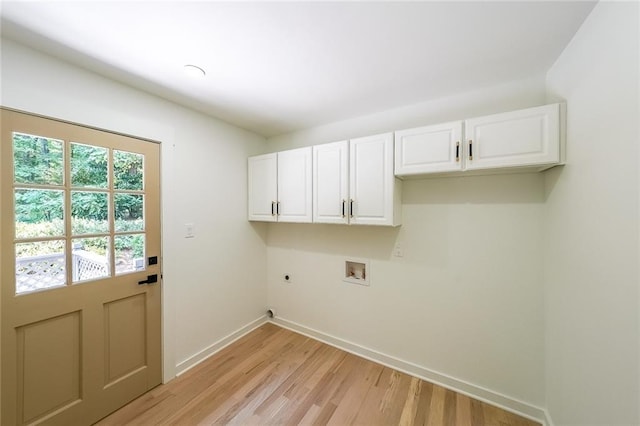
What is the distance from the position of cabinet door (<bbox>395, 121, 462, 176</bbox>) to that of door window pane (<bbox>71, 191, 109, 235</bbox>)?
2239 millimetres

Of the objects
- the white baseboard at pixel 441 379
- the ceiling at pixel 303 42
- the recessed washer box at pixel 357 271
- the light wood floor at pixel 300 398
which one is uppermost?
the ceiling at pixel 303 42

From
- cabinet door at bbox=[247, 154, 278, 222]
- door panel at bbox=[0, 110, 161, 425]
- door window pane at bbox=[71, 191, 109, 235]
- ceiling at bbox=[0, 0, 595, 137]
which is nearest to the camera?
ceiling at bbox=[0, 0, 595, 137]

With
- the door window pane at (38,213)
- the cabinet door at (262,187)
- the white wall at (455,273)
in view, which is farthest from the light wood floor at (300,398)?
the cabinet door at (262,187)

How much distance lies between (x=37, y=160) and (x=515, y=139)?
2.98m

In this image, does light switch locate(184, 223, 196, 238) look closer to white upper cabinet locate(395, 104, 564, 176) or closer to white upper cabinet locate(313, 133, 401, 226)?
white upper cabinet locate(313, 133, 401, 226)

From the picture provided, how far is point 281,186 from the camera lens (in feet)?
8.20

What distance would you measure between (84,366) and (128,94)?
6.52 feet

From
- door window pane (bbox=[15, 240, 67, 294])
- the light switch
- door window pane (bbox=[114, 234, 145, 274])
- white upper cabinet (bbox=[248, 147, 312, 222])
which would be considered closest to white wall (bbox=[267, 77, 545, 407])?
white upper cabinet (bbox=[248, 147, 312, 222])

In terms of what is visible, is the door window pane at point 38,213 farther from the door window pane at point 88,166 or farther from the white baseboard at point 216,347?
the white baseboard at point 216,347

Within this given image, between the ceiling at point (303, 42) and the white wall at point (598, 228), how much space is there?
0.87ft

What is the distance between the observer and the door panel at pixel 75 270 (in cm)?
129

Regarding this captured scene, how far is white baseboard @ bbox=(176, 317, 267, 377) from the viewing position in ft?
6.97

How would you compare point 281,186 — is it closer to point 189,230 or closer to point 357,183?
point 357,183

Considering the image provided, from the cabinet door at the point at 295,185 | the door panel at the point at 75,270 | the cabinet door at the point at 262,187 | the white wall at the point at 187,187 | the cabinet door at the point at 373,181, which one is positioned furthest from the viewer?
the cabinet door at the point at 262,187
